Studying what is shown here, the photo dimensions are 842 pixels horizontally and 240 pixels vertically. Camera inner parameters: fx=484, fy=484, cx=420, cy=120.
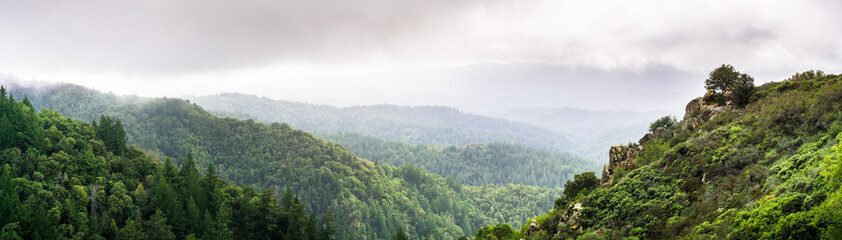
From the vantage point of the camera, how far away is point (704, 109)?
5125cm

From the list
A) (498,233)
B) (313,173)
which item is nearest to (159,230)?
(498,233)

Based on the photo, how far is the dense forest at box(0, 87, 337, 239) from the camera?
56.3 metres

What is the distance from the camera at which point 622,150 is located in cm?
5084

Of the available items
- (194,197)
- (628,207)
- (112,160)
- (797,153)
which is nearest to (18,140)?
(112,160)

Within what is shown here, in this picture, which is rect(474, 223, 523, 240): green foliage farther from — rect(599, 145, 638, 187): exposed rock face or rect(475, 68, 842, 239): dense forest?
rect(599, 145, 638, 187): exposed rock face

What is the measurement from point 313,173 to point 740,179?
435 feet

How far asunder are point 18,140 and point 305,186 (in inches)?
3524

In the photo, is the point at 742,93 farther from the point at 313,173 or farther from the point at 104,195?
the point at 313,173

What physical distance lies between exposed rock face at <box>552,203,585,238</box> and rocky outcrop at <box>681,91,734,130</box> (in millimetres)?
17101

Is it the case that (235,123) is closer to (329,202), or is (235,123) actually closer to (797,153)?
(329,202)

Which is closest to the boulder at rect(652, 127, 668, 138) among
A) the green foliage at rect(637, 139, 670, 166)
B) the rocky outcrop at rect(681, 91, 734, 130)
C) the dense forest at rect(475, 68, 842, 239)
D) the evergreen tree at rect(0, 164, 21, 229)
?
the rocky outcrop at rect(681, 91, 734, 130)

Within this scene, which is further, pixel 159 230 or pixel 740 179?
pixel 159 230

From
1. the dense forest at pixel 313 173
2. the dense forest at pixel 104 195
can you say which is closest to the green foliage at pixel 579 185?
the dense forest at pixel 104 195

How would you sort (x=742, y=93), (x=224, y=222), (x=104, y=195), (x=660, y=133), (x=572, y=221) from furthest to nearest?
(x=224, y=222)
(x=104, y=195)
(x=660, y=133)
(x=742, y=93)
(x=572, y=221)
